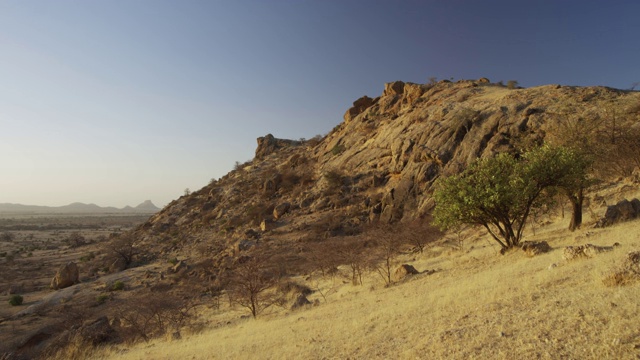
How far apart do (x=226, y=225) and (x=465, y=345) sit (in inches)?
1869

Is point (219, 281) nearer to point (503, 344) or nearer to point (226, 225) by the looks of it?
point (226, 225)

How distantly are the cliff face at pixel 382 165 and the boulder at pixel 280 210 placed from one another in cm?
15

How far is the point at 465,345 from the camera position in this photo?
325 inches

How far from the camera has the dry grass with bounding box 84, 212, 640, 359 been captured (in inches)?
290

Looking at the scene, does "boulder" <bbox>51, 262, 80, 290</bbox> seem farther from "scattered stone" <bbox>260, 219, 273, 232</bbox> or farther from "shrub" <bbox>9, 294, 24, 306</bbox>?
"scattered stone" <bbox>260, 219, 273, 232</bbox>

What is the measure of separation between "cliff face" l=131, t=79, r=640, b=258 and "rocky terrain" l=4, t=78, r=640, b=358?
0.61 ft

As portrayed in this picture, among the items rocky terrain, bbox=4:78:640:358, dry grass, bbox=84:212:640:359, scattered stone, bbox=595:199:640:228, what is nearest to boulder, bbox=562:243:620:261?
dry grass, bbox=84:212:640:359

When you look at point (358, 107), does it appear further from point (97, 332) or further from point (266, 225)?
point (97, 332)

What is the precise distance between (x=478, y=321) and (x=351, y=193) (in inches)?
1523

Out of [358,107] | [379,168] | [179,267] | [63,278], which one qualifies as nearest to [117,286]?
[179,267]

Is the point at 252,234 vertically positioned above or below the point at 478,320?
below

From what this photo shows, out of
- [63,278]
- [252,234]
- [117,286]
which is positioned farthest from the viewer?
[252,234]

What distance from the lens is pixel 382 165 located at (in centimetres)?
5084

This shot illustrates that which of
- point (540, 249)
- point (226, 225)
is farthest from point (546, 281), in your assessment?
point (226, 225)
